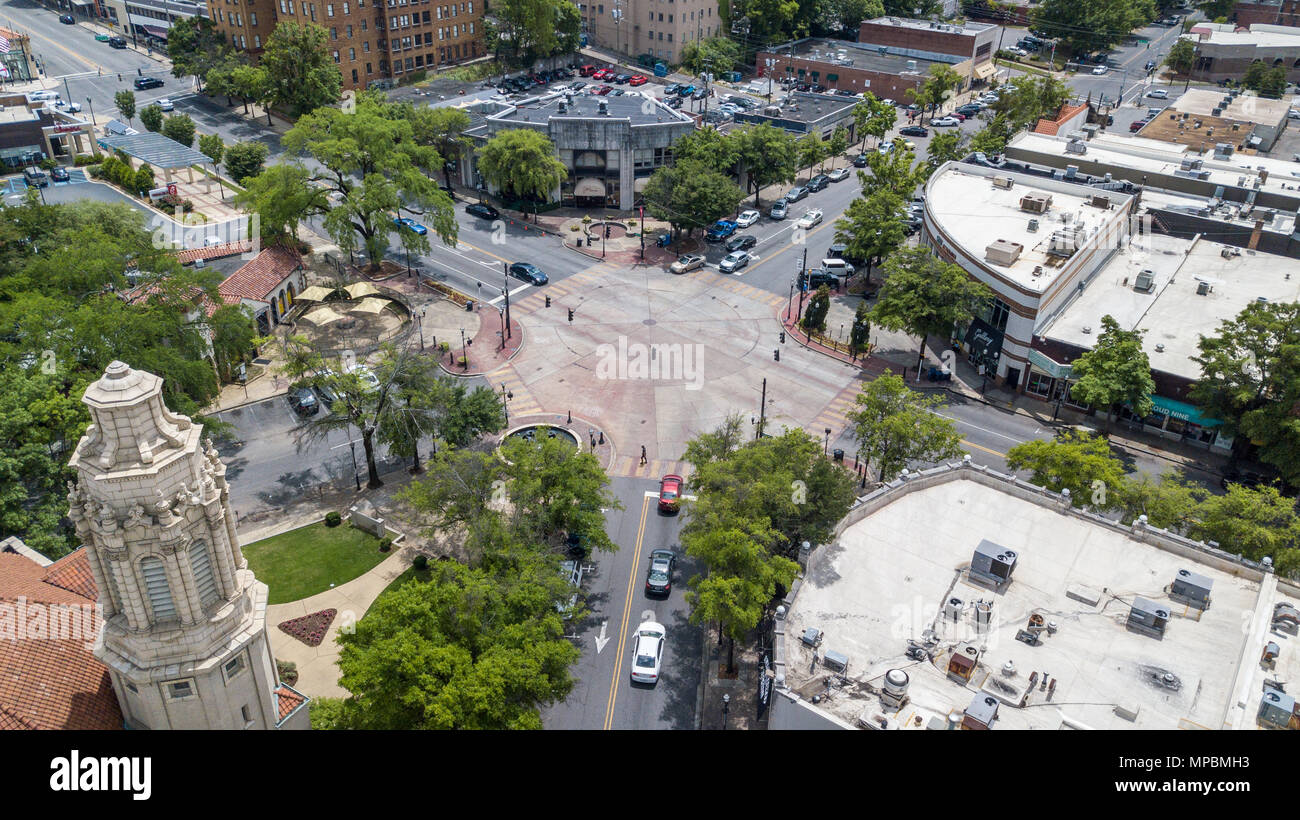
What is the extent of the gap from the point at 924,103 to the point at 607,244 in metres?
63.9

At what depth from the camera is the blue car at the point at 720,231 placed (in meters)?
98.4

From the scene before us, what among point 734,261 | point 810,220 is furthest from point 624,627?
point 810,220

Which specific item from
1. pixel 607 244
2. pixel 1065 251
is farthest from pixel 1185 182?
pixel 607 244

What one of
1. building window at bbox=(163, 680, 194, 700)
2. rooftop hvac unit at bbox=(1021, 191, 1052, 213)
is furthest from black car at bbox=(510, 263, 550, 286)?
building window at bbox=(163, 680, 194, 700)

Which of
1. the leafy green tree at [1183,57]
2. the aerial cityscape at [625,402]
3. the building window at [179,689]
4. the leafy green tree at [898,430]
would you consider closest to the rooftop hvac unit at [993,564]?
the aerial cityscape at [625,402]

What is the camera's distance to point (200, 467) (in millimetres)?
25797

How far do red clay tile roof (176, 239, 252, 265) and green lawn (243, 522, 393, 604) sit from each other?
1463 inches

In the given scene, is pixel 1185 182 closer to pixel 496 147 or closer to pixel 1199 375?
pixel 1199 375

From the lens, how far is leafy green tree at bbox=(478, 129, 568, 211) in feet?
309

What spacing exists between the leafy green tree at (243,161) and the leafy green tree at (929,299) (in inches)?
2805

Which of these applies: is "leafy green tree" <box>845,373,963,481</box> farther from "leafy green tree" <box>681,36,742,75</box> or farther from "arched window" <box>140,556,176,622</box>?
"leafy green tree" <box>681,36,742,75</box>

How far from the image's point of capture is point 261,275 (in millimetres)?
78688

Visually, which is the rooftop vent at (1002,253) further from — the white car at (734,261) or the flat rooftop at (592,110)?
the flat rooftop at (592,110)

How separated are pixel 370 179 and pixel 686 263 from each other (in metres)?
30.6
